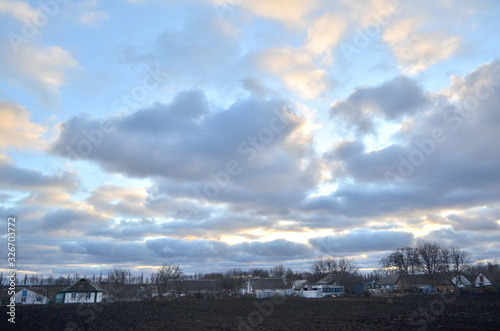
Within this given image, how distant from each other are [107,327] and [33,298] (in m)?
98.9

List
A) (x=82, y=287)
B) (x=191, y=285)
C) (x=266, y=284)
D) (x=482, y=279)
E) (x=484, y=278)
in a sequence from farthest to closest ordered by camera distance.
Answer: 1. (x=482, y=279)
2. (x=484, y=278)
3. (x=191, y=285)
4. (x=266, y=284)
5. (x=82, y=287)

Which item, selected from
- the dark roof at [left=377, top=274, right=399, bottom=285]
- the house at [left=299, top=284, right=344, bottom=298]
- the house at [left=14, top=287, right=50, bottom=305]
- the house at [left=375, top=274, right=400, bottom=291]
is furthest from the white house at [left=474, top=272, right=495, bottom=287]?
the house at [left=14, top=287, right=50, bottom=305]

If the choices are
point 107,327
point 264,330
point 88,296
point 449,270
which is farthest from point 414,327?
point 449,270

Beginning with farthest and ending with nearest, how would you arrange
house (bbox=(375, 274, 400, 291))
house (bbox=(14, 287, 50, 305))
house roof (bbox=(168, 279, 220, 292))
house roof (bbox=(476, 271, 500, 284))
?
1. house roof (bbox=(476, 271, 500, 284))
2. house roof (bbox=(168, 279, 220, 292))
3. house (bbox=(375, 274, 400, 291))
4. house (bbox=(14, 287, 50, 305))

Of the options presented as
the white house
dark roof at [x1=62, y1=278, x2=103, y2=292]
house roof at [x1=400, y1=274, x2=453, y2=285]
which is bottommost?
the white house

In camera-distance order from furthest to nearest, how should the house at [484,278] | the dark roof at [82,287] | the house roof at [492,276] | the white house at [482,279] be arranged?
the white house at [482,279] < the house at [484,278] < the house roof at [492,276] < the dark roof at [82,287]

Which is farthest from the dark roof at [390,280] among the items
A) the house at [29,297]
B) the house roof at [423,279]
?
the house at [29,297]

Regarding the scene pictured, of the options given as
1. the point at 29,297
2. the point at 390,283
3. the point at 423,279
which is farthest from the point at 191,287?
the point at 423,279

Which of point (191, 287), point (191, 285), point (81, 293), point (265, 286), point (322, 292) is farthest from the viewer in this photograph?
point (191, 285)

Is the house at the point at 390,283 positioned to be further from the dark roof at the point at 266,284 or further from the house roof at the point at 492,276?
the dark roof at the point at 266,284

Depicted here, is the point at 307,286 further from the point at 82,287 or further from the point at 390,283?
the point at 82,287

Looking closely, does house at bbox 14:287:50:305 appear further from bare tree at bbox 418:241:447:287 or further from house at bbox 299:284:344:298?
bare tree at bbox 418:241:447:287

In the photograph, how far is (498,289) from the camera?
258ft

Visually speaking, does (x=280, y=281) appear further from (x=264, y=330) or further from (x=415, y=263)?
(x=264, y=330)
